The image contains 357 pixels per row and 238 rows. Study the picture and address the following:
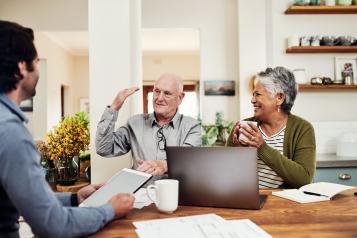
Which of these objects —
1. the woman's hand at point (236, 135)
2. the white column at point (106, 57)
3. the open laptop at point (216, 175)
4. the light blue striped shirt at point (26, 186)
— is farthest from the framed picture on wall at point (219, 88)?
the light blue striped shirt at point (26, 186)

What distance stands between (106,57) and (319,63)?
7.81 ft

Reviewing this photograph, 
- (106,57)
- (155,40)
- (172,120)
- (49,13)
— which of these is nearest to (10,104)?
(172,120)

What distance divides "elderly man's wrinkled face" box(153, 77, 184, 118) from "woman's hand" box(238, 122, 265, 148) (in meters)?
0.57

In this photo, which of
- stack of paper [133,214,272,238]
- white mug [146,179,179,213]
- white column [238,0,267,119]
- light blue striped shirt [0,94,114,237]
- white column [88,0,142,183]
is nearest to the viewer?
light blue striped shirt [0,94,114,237]

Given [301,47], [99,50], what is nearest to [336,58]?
[301,47]

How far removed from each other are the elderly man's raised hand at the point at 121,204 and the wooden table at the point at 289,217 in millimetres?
31

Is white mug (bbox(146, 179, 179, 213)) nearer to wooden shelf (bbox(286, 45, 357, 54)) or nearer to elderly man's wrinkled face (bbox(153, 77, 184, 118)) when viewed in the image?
elderly man's wrinkled face (bbox(153, 77, 184, 118))

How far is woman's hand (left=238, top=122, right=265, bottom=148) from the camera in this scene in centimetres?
163

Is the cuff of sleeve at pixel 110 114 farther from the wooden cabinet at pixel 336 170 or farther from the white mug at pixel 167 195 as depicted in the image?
the wooden cabinet at pixel 336 170

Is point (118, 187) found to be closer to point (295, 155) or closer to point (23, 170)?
point (23, 170)

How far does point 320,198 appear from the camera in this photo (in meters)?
1.37

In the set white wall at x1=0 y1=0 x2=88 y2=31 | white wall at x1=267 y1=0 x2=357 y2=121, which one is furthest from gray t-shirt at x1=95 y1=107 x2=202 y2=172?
white wall at x1=0 y1=0 x2=88 y2=31

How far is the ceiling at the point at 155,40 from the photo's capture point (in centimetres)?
617

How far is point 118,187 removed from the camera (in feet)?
4.12
